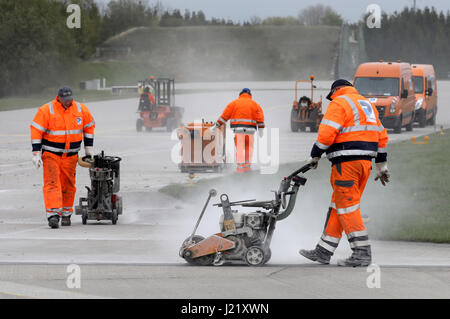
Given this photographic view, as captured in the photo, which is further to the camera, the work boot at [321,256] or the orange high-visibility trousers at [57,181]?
the orange high-visibility trousers at [57,181]

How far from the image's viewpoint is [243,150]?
640 inches

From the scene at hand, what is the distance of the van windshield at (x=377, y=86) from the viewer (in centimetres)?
2931

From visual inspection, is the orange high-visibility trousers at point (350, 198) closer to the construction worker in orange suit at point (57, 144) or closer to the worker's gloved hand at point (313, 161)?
the worker's gloved hand at point (313, 161)

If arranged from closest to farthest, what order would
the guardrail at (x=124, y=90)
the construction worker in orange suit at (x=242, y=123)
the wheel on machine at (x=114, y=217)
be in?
the wheel on machine at (x=114, y=217) → the construction worker in orange suit at (x=242, y=123) → the guardrail at (x=124, y=90)

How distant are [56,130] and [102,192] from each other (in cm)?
109

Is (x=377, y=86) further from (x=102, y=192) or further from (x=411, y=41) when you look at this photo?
(x=411, y=41)

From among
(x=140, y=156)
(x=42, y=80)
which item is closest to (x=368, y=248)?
(x=140, y=156)

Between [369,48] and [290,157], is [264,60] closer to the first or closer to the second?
[369,48]

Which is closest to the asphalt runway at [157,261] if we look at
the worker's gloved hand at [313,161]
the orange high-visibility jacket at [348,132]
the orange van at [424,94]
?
the worker's gloved hand at [313,161]

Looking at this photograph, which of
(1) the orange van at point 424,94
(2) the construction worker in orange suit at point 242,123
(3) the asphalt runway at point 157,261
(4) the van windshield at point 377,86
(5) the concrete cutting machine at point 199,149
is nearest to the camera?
(3) the asphalt runway at point 157,261

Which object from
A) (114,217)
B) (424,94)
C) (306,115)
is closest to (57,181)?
(114,217)

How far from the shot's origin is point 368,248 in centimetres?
799

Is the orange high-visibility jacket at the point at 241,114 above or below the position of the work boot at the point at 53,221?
above
